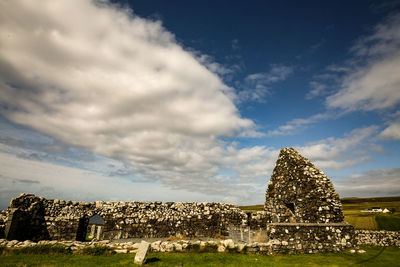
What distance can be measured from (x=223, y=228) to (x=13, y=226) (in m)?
14.9

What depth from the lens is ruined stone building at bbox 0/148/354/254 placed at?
44.5 ft

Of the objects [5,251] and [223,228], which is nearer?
[5,251]

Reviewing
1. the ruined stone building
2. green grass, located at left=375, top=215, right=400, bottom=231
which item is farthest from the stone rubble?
green grass, located at left=375, top=215, right=400, bottom=231

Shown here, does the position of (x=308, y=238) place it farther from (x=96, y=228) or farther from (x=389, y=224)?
(x=389, y=224)

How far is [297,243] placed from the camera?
33.1ft

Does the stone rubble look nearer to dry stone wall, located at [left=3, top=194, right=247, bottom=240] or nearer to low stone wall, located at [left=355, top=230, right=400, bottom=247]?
dry stone wall, located at [left=3, top=194, right=247, bottom=240]

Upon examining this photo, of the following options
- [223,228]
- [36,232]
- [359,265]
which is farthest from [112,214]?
[359,265]

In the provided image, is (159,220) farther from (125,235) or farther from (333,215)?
(333,215)

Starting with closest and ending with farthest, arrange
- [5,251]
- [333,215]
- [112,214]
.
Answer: [5,251] → [333,215] → [112,214]

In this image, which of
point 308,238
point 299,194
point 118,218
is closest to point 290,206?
point 299,194

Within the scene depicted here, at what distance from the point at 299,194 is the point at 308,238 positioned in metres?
5.54


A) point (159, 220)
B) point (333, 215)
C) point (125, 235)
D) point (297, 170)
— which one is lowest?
point (125, 235)

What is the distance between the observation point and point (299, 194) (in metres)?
15.3

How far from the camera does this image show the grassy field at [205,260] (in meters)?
7.99
